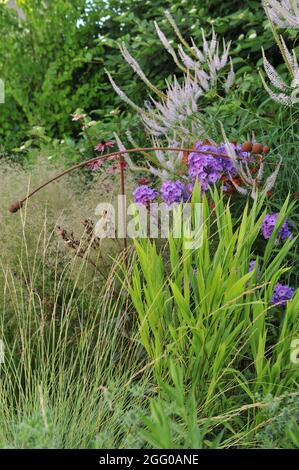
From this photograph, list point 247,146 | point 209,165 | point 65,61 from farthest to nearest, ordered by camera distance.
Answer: point 65,61
point 209,165
point 247,146

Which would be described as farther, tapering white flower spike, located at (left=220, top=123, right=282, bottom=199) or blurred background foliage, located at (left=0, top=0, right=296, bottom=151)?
blurred background foliage, located at (left=0, top=0, right=296, bottom=151)

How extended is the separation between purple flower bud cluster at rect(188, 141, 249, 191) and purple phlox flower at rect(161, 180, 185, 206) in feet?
0.29

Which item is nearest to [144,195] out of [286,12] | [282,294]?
[282,294]

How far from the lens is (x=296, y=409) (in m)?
2.96

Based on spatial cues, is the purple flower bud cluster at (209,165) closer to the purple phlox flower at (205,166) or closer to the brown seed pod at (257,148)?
the purple phlox flower at (205,166)

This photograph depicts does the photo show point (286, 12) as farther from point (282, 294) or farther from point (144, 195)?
point (282, 294)

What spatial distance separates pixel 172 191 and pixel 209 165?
212 mm

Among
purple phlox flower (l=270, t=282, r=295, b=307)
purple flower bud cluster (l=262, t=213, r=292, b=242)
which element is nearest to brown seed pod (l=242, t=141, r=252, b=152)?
purple flower bud cluster (l=262, t=213, r=292, b=242)

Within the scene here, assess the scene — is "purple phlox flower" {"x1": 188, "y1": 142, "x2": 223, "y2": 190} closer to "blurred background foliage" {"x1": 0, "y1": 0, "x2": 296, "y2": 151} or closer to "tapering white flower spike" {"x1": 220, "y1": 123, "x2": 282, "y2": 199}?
"tapering white flower spike" {"x1": 220, "y1": 123, "x2": 282, "y2": 199}

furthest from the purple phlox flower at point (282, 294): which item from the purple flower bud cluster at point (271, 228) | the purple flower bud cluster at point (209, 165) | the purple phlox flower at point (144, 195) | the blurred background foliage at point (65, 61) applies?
the blurred background foliage at point (65, 61)

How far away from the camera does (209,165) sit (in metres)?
3.88

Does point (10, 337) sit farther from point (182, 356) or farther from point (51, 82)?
point (51, 82)

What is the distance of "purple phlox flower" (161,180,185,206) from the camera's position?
3879 millimetres
